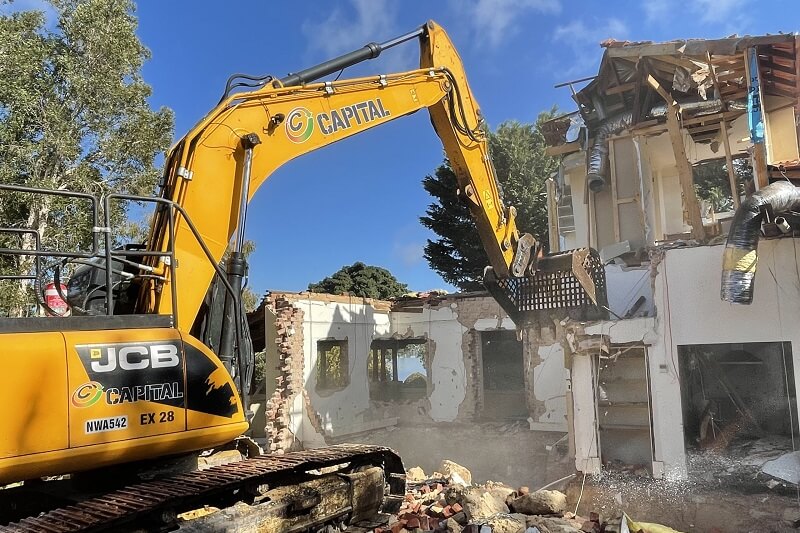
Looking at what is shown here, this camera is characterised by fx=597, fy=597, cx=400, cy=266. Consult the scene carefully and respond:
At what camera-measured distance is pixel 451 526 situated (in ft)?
18.9

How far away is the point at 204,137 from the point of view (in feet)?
15.5

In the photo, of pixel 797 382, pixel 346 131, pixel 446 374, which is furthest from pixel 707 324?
pixel 446 374

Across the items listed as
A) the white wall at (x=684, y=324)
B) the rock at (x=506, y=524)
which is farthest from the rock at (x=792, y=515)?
the rock at (x=506, y=524)

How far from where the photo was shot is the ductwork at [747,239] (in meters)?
7.47

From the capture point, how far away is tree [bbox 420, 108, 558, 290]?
28094mm

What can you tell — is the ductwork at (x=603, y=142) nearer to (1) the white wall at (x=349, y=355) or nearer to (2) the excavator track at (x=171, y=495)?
(1) the white wall at (x=349, y=355)

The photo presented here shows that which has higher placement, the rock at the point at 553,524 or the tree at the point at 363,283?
the tree at the point at 363,283

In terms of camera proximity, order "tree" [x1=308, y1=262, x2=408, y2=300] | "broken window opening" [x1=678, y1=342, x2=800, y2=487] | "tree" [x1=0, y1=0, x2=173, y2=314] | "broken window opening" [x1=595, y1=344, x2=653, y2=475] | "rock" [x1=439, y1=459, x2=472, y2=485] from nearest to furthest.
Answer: "broken window opening" [x1=678, y1=342, x2=800, y2=487], "broken window opening" [x1=595, y1=344, x2=653, y2=475], "rock" [x1=439, y1=459, x2=472, y2=485], "tree" [x1=0, y1=0, x2=173, y2=314], "tree" [x1=308, y1=262, x2=408, y2=300]

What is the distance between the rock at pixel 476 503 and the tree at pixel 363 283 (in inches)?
997

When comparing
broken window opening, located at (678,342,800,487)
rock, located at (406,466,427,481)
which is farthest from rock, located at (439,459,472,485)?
broken window opening, located at (678,342,800,487)

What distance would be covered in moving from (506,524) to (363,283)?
89.5 feet

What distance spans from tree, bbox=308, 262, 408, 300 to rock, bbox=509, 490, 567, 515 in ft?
83.3

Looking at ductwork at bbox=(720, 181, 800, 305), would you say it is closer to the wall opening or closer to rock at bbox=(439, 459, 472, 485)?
rock at bbox=(439, 459, 472, 485)

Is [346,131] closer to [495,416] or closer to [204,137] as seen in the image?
[204,137]
